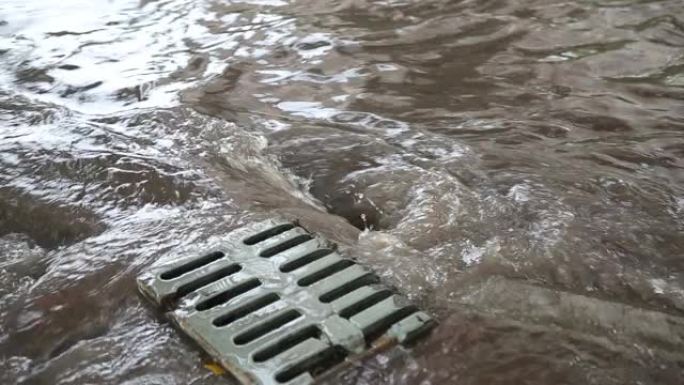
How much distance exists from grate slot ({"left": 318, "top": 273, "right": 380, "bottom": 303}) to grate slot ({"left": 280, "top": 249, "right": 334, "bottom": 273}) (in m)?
0.17

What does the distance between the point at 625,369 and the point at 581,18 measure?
2.86 m

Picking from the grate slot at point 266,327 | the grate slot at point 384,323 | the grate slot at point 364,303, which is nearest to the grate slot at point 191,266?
the grate slot at point 266,327

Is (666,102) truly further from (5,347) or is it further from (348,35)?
(5,347)

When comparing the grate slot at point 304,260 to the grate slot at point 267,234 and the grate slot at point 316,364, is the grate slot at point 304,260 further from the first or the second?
the grate slot at point 316,364

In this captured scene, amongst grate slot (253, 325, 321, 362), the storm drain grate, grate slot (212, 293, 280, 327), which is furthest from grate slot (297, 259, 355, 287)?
grate slot (253, 325, 321, 362)

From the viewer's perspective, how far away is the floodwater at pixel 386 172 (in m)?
1.98

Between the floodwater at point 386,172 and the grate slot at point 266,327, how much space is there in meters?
0.12

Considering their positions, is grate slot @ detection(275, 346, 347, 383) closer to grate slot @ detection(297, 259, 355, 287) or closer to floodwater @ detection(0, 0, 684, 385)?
floodwater @ detection(0, 0, 684, 385)

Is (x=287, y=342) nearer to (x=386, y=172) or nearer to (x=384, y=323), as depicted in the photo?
(x=384, y=323)

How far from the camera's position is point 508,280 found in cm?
218

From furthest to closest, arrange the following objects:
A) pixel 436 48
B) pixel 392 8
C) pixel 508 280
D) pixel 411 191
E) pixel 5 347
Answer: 1. pixel 392 8
2. pixel 436 48
3. pixel 411 191
4. pixel 508 280
5. pixel 5 347

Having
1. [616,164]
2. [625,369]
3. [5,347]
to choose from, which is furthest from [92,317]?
[616,164]

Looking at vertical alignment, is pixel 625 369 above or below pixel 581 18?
below

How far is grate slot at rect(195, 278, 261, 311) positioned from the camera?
6.91 feet
